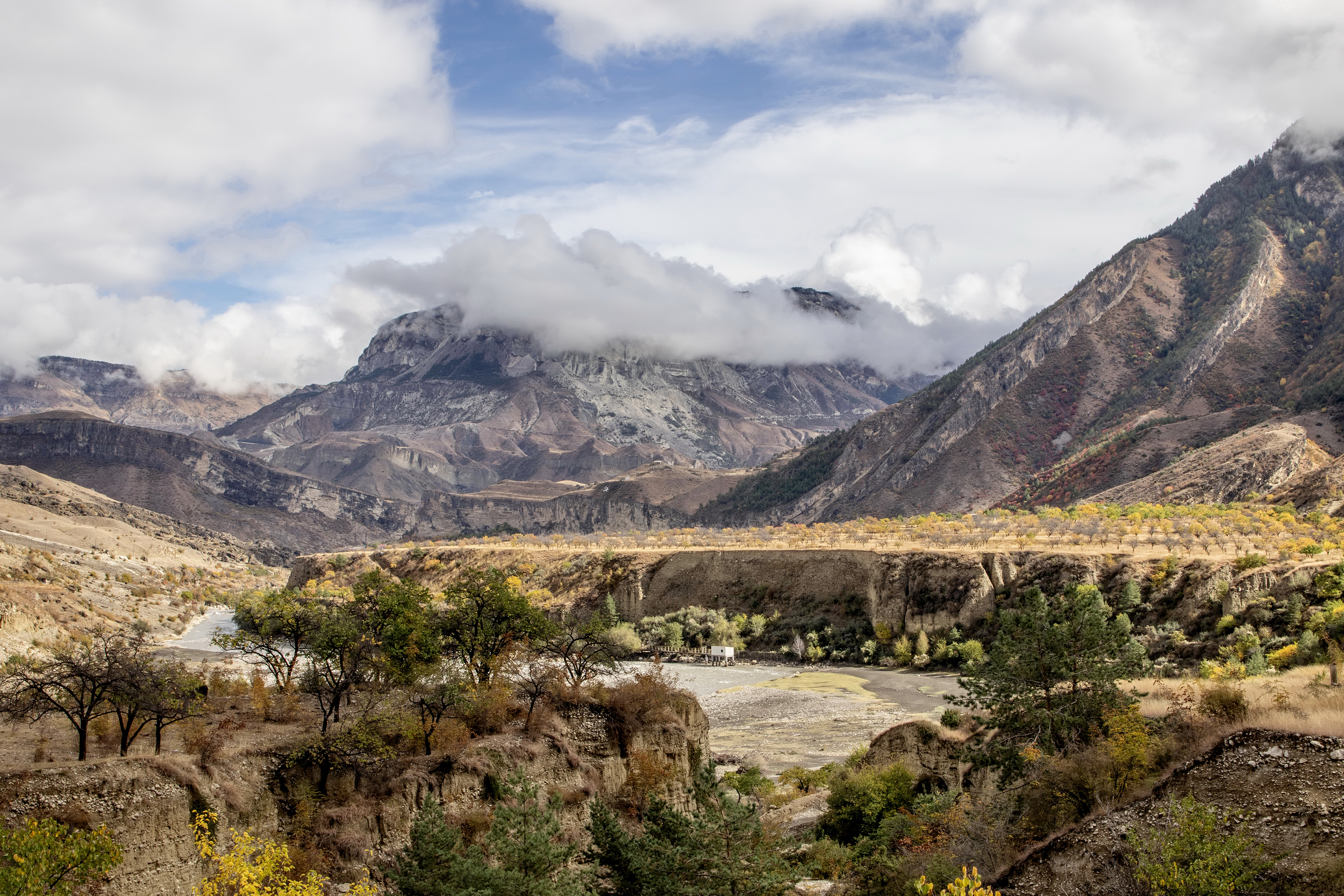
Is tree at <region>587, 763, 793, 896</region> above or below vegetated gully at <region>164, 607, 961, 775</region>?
above

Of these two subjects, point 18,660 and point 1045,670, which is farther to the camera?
point 18,660

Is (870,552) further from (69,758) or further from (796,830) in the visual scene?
(69,758)

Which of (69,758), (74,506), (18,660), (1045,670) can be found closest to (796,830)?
(1045,670)

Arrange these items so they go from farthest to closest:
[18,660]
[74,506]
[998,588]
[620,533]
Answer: [74,506], [620,533], [998,588], [18,660]

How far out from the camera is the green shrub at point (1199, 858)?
16531mm

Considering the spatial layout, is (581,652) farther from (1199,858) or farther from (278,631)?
(1199,858)

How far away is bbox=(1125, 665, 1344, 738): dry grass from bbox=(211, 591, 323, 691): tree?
1232 inches

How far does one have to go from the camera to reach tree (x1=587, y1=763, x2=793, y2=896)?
74.4 feet

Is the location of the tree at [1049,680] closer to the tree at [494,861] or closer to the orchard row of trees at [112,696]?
the tree at [494,861]

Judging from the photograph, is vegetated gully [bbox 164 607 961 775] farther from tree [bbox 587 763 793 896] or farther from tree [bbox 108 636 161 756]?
tree [bbox 108 636 161 756]

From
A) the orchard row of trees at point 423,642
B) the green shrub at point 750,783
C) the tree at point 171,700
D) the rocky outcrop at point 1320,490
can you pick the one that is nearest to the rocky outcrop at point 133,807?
the tree at point 171,700

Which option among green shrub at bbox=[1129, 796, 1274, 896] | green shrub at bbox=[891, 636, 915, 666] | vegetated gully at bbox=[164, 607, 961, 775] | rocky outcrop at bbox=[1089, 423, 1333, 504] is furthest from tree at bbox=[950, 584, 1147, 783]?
rocky outcrop at bbox=[1089, 423, 1333, 504]

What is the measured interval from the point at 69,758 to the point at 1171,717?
3027 centimetres

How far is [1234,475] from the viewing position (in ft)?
364
